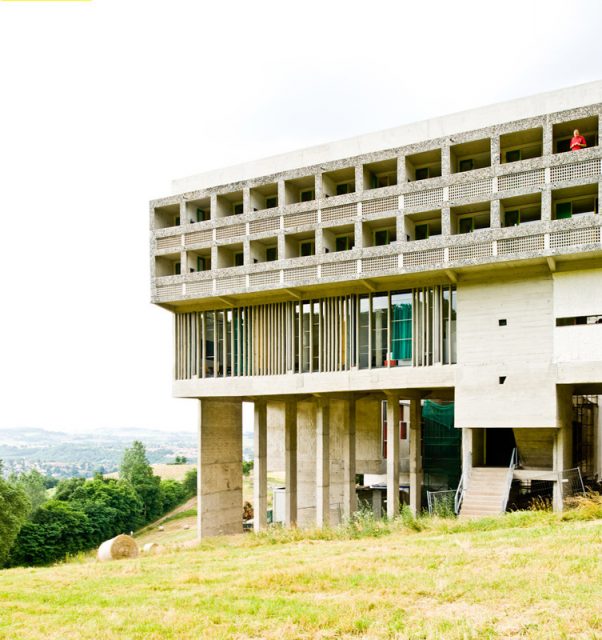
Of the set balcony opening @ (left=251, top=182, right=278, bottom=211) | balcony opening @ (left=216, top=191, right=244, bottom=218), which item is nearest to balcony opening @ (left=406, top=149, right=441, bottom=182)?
balcony opening @ (left=251, top=182, right=278, bottom=211)

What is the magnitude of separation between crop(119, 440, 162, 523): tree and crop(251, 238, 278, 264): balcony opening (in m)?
55.5

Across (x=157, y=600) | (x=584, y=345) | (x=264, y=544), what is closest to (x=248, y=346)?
(x=264, y=544)

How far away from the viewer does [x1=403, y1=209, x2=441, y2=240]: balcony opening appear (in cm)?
2811

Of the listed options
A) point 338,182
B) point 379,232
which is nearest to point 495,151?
point 379,232

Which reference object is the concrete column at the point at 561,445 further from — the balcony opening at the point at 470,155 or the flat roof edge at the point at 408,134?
the flat roof edge at the point at 408,134

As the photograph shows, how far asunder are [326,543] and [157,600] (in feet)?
28.5

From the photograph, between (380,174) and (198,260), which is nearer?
(380,174)

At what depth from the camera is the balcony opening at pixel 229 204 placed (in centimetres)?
3338

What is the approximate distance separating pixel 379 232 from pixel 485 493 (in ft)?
38.8

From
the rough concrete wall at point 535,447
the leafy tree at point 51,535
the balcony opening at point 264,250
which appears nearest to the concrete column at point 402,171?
the balcony opening at point 264,250

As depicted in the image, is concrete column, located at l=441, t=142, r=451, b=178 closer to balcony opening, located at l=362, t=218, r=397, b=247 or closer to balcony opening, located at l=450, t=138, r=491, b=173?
balcony opening, located at l=450, t=138, r=491, b=173

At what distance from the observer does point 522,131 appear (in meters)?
26.1

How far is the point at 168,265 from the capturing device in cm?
3528

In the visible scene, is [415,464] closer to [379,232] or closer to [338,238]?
[379,232]
